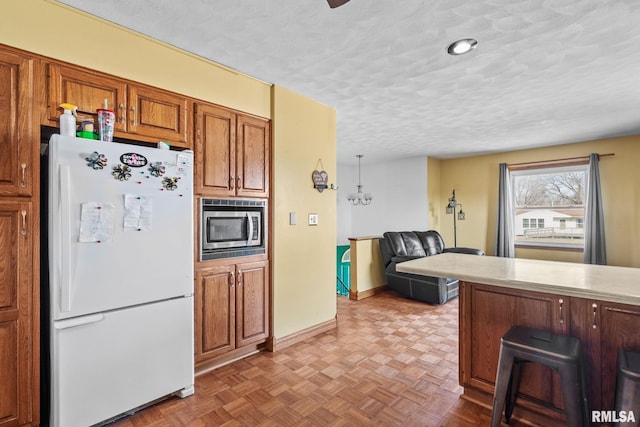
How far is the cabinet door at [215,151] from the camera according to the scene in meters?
2.34

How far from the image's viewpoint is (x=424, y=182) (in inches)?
236

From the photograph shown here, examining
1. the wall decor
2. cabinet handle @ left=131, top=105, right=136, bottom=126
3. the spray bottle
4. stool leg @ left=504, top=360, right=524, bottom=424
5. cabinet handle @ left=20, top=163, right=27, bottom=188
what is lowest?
stool leg @ left=504, top=360, right=524, bottom=424

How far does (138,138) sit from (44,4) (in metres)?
0.81

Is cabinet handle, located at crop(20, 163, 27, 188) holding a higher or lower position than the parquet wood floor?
higher

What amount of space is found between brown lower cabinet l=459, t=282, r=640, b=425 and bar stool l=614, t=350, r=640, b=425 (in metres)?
0.20

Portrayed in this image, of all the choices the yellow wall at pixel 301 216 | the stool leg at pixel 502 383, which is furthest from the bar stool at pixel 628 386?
the yellow wall at pixel 301 216

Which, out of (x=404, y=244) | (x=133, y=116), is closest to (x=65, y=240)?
(x=133, y=116)

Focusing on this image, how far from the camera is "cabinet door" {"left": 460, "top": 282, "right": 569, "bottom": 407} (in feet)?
5.62

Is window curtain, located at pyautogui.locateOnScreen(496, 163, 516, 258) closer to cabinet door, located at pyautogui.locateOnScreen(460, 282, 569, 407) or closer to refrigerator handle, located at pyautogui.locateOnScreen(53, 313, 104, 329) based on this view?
cabinet door, located at pyautogui.locateOnScreen(460, 282, 569, 407)

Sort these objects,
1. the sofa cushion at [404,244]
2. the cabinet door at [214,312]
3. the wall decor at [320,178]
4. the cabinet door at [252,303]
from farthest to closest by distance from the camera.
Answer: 1. the sofa cushion at [404,244]
2. the wall decor at [320,178]
3. the cabinet door at [252,303]
4. the cabinet door at [214,312]

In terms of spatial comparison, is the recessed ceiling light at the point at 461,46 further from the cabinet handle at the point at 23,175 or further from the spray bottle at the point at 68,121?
the cabinet handle at the point at 23,175

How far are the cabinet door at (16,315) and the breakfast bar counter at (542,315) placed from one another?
214cm

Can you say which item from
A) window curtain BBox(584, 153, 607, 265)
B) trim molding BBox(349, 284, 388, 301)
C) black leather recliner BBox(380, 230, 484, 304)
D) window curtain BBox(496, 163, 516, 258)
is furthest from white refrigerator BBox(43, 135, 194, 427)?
window curtain BBox(584, 153, 607, 265)

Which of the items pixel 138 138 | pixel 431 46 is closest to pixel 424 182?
pixel 431 46
